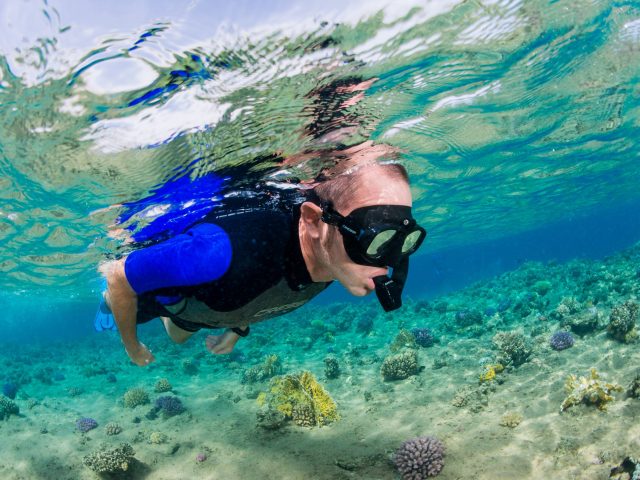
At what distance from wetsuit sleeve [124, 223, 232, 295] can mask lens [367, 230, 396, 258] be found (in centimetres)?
145

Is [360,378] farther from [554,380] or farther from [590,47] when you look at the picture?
[590,47]

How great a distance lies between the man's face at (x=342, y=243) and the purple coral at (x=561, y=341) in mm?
7757

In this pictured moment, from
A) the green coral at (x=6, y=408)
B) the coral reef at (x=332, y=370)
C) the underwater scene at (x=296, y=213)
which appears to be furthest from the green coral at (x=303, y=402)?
the green coral at (x=6, y=408)

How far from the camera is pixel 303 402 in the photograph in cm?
756

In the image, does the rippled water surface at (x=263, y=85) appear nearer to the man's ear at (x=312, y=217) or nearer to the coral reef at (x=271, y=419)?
the man's ear at (x=312, y=217)

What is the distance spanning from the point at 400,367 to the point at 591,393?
442cm

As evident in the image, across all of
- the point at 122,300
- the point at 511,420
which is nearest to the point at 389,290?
the point at 122,300

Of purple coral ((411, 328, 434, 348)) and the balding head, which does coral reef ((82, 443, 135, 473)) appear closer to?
the balding head

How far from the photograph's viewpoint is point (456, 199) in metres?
24.9

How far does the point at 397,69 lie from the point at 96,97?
18.3ft

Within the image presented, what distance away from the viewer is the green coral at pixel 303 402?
7469 mm

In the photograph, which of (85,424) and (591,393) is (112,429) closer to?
(85,424)

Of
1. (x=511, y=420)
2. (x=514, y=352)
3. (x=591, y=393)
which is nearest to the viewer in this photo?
(x=591, y=393)

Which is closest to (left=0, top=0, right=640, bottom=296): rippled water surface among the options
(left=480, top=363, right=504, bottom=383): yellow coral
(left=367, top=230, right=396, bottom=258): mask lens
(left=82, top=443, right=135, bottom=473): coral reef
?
(left=367, top=230, right=396, bottom=258): mask lens
